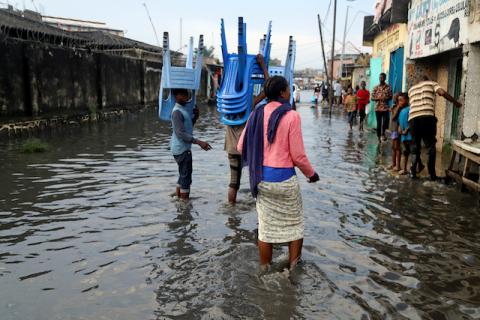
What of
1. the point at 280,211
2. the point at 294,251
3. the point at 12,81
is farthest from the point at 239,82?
the point at 12,81

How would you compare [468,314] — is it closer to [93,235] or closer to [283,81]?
[283,81]

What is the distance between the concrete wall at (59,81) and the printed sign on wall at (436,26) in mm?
11509

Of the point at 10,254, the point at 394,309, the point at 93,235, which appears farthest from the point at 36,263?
the point at 394,309

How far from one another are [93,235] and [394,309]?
3393 mm

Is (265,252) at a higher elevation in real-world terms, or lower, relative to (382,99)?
lower

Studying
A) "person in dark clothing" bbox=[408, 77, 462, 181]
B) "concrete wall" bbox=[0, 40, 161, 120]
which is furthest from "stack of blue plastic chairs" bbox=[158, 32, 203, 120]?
"concrete wall" bbox=[0, 40, 161, 120]

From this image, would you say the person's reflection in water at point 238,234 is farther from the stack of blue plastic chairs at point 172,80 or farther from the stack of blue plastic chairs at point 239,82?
the stack of blue plastic chairs at point 172,80

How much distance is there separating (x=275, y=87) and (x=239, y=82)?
2.12 m

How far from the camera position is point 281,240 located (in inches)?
171

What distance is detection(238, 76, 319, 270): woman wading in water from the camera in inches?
163

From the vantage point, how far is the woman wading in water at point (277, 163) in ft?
13.6

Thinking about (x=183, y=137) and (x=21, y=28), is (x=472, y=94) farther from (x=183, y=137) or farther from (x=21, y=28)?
(x=21, y=28)

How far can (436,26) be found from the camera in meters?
11.1

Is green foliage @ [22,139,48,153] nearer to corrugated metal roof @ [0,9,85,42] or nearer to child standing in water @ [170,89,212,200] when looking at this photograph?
child standing in water @ [170,89,212,200]
